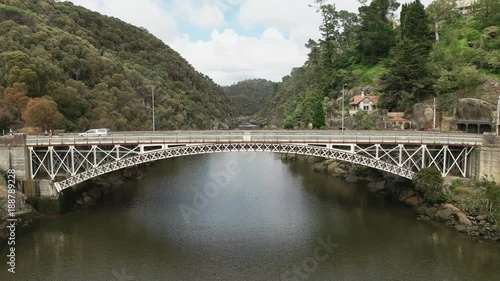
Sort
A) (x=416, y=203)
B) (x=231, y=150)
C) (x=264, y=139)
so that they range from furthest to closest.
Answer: (x=416, y=203)
(x=264, y=139)
(x=231, y=150)

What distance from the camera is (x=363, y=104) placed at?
218 feet

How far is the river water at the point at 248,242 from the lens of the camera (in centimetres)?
2647

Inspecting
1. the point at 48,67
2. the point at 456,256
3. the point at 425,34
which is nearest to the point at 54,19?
the point at 48,67

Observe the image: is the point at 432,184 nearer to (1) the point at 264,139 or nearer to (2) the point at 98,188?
(1) the point at 264,139

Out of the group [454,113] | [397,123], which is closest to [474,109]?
[454,113]

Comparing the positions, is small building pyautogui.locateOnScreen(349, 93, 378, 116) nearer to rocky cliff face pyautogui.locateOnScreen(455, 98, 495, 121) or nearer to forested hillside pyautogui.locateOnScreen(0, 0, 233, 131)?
rocky cliff face pyautogui.locateOnScreen(455, 98, 495, 121)

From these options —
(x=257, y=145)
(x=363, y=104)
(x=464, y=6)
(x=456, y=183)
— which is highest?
(x=464, y=6)

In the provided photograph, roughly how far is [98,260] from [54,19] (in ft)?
283

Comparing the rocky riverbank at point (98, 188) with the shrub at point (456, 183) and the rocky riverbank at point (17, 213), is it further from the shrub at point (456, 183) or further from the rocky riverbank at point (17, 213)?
the shrub at point (456, 183)

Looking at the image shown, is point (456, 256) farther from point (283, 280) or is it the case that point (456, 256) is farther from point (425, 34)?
point (425, 34)

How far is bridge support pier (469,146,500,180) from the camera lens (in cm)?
3494

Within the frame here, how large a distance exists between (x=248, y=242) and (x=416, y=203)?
766 inches

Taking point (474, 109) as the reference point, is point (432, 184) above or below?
below

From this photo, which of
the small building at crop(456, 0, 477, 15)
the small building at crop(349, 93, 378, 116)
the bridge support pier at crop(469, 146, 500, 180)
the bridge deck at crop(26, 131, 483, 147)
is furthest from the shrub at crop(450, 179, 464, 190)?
the small building at crop(456, 0, 477, 15)
